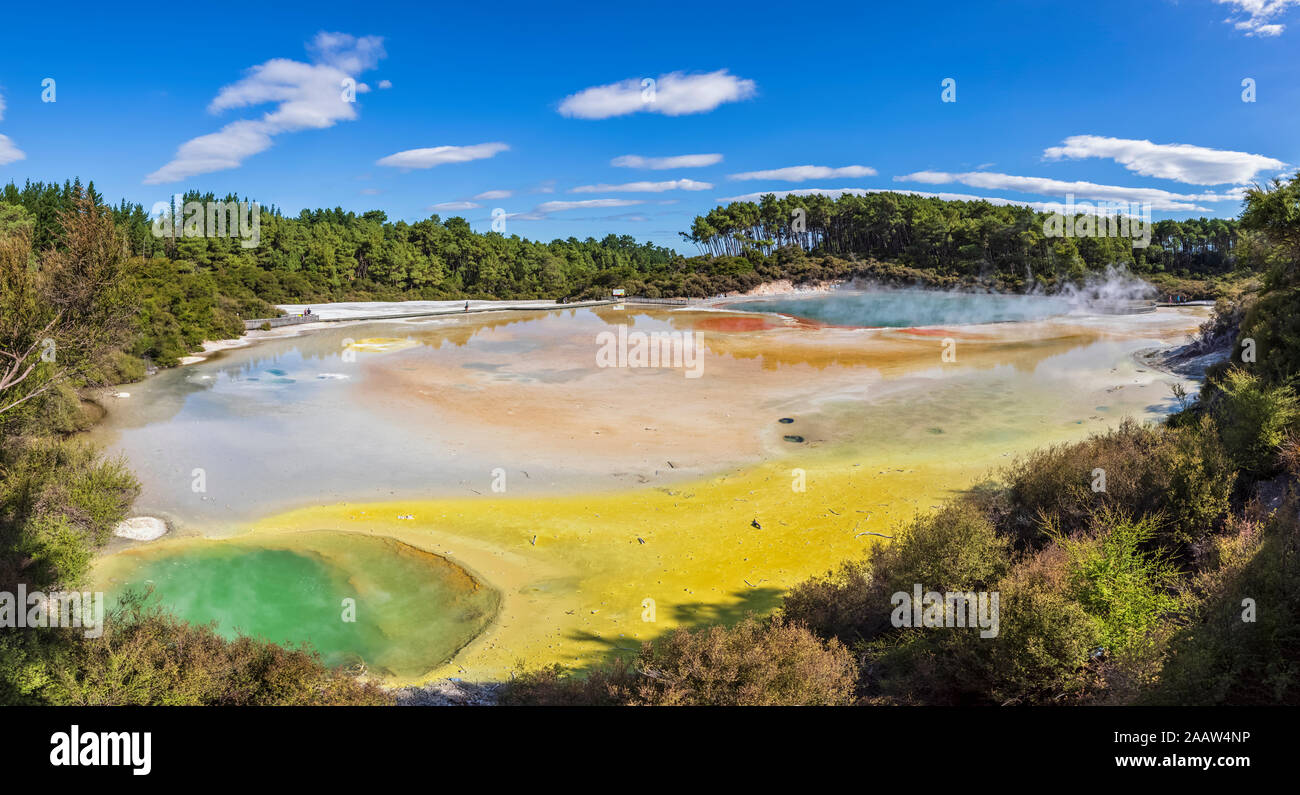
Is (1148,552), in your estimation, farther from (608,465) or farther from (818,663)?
(608,465)

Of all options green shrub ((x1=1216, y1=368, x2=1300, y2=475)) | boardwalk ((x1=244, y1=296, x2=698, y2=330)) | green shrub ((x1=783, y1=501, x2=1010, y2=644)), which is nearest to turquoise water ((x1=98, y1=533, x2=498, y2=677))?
green shrub ((x1=783, y1=501, x2=1010, y2=644))

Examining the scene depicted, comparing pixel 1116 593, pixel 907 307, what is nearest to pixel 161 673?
pixel 1116 593

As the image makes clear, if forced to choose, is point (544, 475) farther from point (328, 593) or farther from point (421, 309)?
point (421, 309)

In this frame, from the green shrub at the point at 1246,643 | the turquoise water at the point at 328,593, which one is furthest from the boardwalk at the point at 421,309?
the green shrub at the point at 1246,643

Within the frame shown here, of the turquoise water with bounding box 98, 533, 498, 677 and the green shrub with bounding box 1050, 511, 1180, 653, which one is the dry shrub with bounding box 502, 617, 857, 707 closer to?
the green shrub with bounding box 1050, 511, 1180, 653
